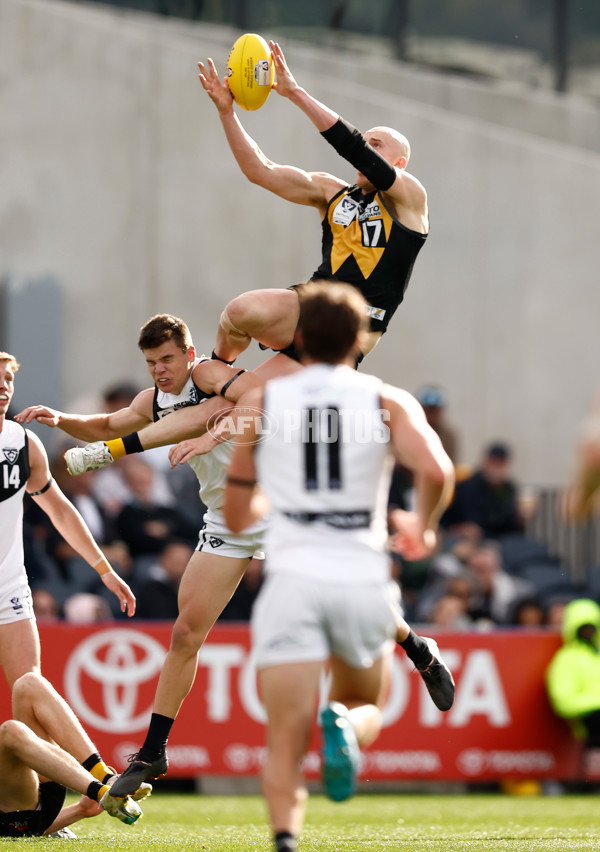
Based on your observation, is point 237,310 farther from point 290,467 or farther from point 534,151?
point 534,151

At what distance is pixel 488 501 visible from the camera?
1412 cm

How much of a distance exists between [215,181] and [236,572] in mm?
9423

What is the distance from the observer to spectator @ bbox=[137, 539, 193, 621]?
38.3ft

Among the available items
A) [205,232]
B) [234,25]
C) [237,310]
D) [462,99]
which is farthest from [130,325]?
[237,310]

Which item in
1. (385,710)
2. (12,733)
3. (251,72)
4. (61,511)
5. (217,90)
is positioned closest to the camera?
(12,733)

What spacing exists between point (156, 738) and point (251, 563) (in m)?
4.97

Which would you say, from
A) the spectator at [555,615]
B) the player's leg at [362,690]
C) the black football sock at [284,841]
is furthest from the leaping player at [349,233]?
the spectator at [555,615]

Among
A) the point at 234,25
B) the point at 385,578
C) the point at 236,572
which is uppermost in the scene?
the point at 234,25

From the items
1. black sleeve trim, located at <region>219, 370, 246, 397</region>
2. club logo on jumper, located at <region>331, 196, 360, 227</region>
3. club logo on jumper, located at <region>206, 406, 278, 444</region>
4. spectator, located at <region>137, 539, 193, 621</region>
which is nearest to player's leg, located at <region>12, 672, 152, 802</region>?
club logo on jumper, located at <region>206, 406, 278, 444</region>

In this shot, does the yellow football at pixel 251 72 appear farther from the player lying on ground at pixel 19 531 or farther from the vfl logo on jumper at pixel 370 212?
the player lying on ground at pixel 19 531

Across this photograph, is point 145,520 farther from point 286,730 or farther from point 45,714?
point 286,730

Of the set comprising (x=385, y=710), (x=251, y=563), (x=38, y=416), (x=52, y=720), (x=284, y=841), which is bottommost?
(x=385, y=710)

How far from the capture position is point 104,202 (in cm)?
1558

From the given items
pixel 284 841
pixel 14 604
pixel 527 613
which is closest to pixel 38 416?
pixel 14 604
